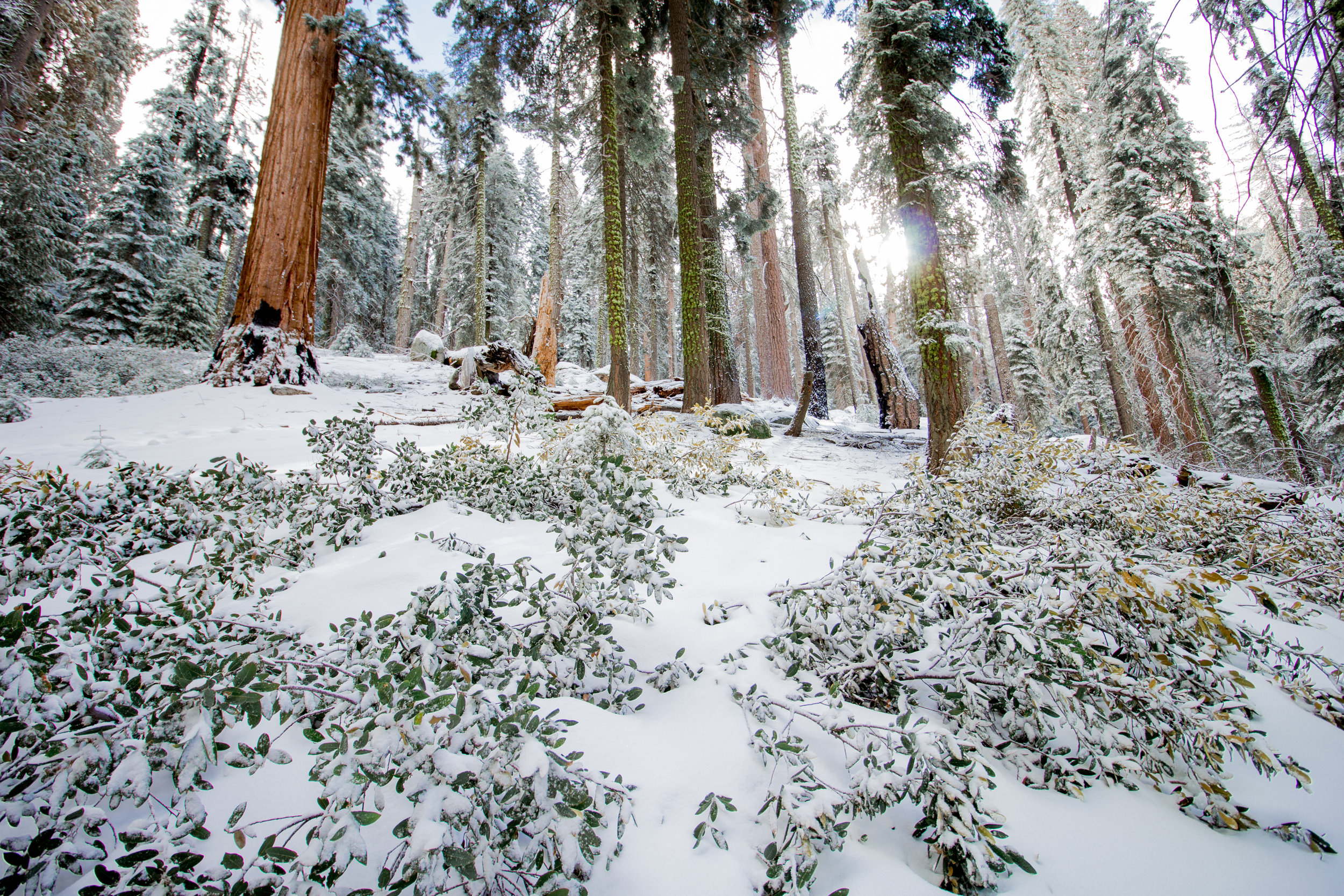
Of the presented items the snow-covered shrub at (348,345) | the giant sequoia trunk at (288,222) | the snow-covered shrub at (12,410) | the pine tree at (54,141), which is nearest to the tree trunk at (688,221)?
the giant sequoia trunk at (288,222)

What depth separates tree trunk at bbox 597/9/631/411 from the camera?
6617mm

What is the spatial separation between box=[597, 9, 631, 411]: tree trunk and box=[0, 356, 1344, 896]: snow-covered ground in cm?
411

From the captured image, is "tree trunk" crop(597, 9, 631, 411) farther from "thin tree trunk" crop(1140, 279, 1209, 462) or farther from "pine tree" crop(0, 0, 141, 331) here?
"thin tree trunk" crop(1140, 279, 1209, 462)

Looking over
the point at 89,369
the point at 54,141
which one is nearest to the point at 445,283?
the point at 54,141

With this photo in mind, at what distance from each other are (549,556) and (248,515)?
46.1 inches

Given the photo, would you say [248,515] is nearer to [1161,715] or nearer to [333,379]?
[1161,715]

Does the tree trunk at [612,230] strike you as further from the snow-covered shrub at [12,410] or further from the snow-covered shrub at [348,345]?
the snow-covered shrub at [348,345]

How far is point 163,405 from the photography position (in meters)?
4.34

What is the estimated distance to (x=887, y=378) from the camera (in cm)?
973

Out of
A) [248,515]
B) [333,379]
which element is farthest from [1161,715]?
[333,379]

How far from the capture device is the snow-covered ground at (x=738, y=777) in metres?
1.02

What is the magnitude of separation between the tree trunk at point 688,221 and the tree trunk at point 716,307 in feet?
1.19

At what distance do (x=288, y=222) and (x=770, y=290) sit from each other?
12.5 metres

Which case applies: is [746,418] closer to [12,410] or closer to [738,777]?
[738,777]
